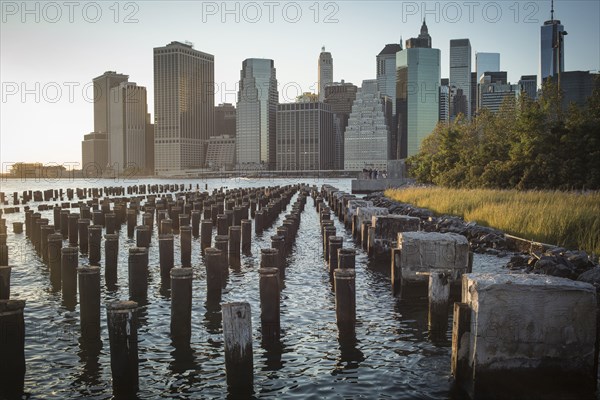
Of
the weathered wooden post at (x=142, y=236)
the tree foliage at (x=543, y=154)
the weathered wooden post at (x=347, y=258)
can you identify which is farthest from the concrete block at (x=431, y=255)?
the tree foliage at (x=543, y=154)

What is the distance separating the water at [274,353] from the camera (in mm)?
8695

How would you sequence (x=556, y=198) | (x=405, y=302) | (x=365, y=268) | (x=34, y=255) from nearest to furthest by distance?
(x=405, y=302) < (x=365, y=268) < (x=34, y=255) < (x=556, y=198)

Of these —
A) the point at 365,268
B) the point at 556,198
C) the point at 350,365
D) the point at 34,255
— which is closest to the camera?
the point at 350,365

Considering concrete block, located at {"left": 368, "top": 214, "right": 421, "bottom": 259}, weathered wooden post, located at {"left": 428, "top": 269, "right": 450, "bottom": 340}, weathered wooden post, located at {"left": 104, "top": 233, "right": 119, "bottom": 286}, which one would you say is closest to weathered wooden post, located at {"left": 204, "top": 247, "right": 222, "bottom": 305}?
weathered wooden post, located at {"left": 104, "top": 233, "right": 119, "bottom": 286}

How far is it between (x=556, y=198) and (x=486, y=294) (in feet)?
59.7

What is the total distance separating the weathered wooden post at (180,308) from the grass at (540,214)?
11.1 metres

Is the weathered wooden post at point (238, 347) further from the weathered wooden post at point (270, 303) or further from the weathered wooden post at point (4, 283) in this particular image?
the weathered wooden post at point (4, 283)

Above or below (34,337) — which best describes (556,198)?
above

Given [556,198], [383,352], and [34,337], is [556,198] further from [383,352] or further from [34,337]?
[34,337]

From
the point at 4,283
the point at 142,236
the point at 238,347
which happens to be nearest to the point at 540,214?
the point at 142,236

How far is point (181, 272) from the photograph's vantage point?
1088 centimetres

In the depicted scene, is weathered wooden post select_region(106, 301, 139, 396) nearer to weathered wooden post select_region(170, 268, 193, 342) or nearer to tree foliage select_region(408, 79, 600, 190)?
weathered wooden post select_region(170, 268, 193, 342)

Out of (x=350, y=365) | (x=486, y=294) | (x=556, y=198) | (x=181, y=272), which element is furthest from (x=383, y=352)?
(x=556, y=198)

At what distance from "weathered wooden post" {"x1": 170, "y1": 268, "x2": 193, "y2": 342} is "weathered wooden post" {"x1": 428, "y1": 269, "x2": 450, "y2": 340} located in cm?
487
